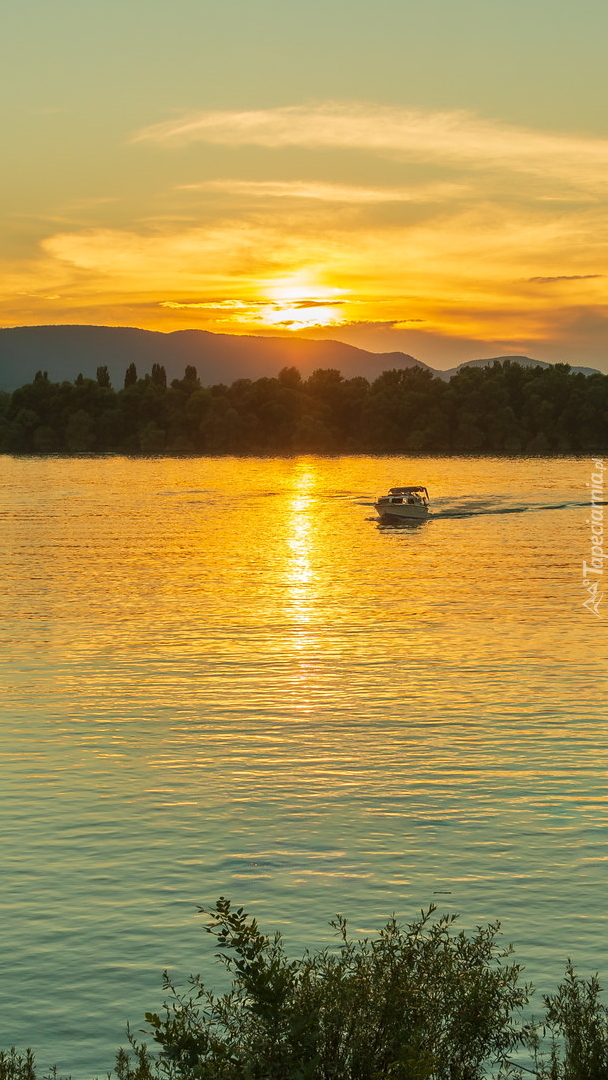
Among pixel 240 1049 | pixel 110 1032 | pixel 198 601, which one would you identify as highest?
pixel 198 601

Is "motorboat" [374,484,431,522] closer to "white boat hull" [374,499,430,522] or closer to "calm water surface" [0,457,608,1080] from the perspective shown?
"white boat hull" [374,499,430,522]

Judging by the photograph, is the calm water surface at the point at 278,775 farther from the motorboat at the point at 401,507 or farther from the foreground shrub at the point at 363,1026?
the motorboat at the point at 401,507

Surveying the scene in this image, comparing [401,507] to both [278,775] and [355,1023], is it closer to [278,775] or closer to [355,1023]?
[278,775]

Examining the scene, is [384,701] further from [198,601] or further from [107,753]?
[198,601]

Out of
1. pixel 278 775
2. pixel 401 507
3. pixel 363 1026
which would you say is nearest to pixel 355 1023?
pixel 363 1026

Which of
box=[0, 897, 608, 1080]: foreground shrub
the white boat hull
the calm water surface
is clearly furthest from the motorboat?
box=[0, 897, 608, 1080]: foreground shrub

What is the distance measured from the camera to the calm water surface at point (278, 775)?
58.0ft

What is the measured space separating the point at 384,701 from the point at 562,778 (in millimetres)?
8635

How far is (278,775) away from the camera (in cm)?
2634

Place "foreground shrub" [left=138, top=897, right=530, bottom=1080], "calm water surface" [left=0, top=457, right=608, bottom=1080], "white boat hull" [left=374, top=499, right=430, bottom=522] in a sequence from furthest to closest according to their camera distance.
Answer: "white boat hull" [left=374, top=499, right=430, bottom=522] → "calm water surface" [left=0, top=457, right=608, bottom=1080] → "foreground shrub" [left=138, top=897, right=530, bottom=1080]

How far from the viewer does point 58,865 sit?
2061 centimetres

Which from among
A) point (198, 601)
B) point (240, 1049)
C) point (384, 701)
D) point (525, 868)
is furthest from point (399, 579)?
point (240, 1049)

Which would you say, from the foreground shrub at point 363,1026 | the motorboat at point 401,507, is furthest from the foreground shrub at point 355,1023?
the motorboat at point 401,507

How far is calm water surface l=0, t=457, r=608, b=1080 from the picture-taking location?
17672 mm
